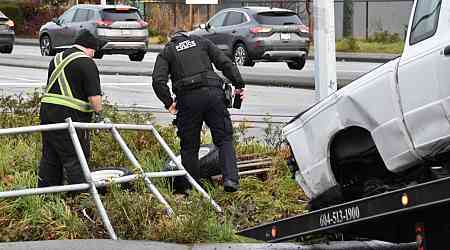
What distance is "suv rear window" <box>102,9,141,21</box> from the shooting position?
3331 cm

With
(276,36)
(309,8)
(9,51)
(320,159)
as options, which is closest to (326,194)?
(320,159)

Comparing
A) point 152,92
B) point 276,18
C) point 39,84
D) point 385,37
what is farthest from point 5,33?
point 385,37

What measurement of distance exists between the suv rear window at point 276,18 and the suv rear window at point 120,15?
570cm

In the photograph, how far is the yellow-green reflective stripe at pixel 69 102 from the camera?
8.55 meters

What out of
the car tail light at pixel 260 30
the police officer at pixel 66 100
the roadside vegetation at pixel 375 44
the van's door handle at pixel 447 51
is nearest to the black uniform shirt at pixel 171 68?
the police officer at pixel 66 100

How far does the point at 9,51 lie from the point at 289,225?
33.5 m

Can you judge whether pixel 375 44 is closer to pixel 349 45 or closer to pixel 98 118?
pixel 349 45

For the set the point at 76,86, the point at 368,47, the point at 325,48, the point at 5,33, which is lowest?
the point at 368,47

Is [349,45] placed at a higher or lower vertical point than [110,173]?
lower

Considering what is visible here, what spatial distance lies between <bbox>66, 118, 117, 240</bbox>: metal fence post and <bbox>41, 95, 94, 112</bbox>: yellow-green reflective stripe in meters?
0.42

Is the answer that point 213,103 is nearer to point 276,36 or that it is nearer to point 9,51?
point 276,36

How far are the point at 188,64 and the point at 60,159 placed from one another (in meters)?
1.49

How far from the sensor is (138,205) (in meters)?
7.63

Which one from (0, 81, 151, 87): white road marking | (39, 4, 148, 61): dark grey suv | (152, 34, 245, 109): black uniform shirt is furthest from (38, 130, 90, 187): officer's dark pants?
(39, 4, 148, 61): dark grey suv
